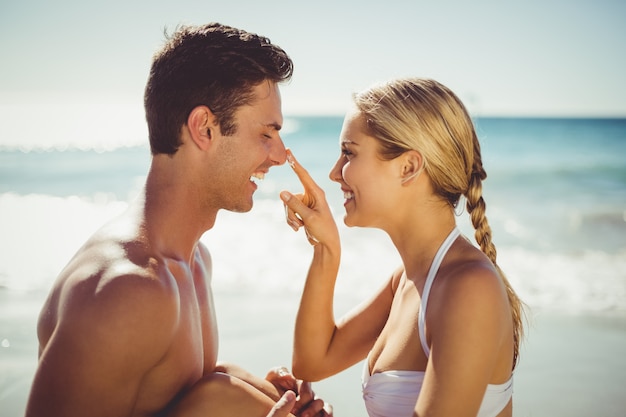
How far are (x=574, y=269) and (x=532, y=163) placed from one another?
1508 cm

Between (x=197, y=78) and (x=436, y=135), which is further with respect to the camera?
(x=197, y=78)

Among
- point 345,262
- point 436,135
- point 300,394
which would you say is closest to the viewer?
point 436,135

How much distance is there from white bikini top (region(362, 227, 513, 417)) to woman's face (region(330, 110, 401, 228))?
0.40 meters

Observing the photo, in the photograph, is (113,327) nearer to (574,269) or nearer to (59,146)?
(574,269)

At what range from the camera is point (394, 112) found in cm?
286

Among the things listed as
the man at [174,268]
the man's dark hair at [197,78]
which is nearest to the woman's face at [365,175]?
the man at [174,268]

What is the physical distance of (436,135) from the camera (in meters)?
2.83

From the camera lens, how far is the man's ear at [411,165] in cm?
289

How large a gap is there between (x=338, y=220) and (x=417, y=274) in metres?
9.54

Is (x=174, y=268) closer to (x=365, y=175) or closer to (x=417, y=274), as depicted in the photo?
(x=365, y=175)

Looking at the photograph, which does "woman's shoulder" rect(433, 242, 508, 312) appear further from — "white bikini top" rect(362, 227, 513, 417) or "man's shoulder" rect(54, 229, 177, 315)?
"man's shoulder" rect(54, 229, 177, 315)

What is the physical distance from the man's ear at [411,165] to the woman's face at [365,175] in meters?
0.04

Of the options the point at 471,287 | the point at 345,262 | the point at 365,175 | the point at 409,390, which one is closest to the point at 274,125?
the point at 365,175

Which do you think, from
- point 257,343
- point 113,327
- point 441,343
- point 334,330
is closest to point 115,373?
point 113,327
